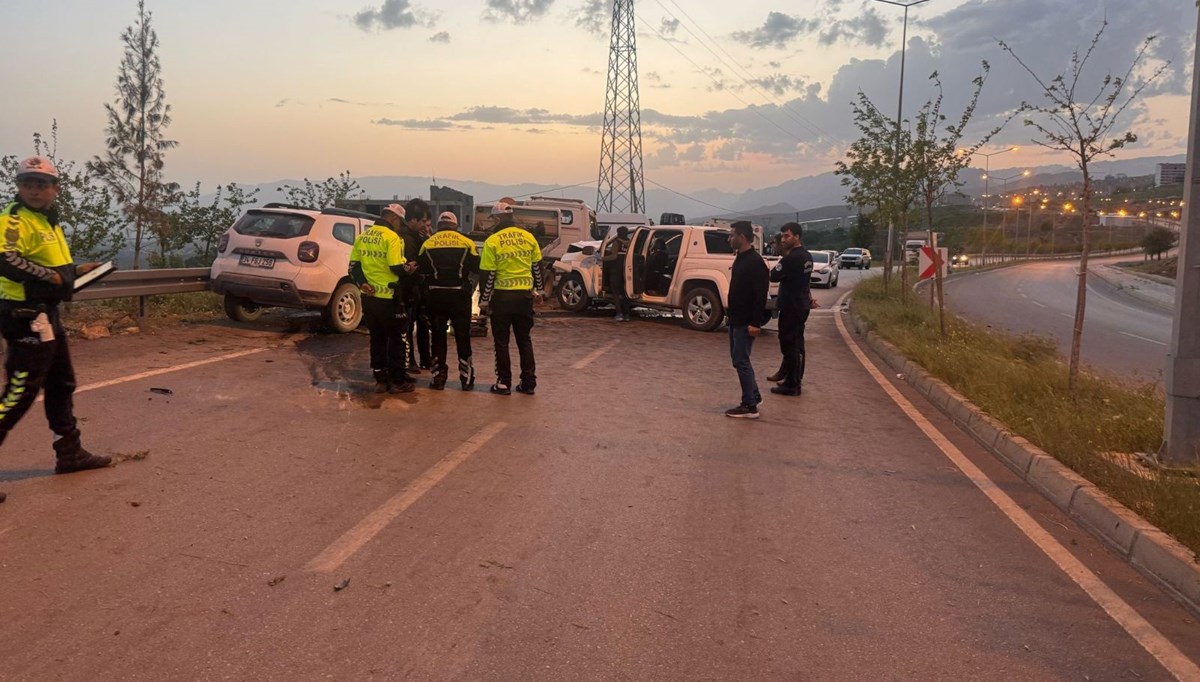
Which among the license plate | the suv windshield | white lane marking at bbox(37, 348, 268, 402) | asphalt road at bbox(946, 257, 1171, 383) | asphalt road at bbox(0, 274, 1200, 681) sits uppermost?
the suv windshield

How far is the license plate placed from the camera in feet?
39.1

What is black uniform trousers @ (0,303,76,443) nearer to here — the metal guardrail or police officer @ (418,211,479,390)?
police officer @ (418,211,479,390)

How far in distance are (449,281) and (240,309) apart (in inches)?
238

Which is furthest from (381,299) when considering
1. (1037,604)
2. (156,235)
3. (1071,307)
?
(1071,307)

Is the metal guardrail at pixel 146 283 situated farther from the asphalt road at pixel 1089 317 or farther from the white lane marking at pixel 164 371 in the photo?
the asphalt road at pixel 1089 317

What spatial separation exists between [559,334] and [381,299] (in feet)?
21.0

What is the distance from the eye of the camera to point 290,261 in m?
11.9

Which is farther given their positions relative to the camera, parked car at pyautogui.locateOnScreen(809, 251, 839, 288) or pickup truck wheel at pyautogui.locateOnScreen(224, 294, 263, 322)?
parked car at pyautogui.locateOnScreen(809, 251, 839, 288)

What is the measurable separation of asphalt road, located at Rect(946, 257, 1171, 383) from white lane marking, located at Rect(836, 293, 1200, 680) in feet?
14.6

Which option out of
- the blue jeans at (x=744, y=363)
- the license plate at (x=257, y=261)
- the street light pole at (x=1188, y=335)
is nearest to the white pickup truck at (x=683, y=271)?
the license plate at (x=257, y=261)

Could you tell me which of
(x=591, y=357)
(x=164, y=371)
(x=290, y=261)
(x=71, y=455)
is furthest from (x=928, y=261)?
(x=71, y=455)

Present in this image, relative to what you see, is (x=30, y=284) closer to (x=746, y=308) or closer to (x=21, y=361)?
(x=21, y=361)

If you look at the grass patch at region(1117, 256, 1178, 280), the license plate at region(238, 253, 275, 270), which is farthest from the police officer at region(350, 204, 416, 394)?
the grass patch at region(1117, 256, 1178, 280)

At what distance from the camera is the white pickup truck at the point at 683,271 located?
1614cm
